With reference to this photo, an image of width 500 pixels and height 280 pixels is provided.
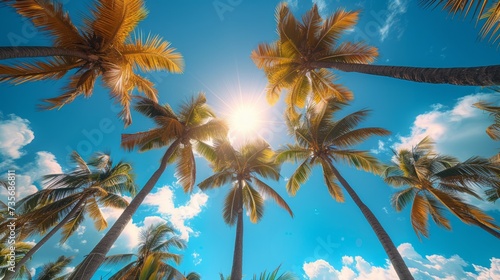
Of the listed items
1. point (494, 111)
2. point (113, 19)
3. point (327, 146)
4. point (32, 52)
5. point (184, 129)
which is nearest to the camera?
point (32, 52)

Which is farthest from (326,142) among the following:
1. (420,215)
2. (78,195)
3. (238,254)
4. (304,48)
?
(78,195)

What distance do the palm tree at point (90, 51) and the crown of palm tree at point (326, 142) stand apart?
25.3ft

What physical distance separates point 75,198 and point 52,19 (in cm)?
1011

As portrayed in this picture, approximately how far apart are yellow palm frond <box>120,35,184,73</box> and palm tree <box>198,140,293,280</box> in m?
5.03

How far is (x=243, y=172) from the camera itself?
13414 millimetres

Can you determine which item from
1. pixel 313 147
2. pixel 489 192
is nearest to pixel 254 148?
pixel 313 147

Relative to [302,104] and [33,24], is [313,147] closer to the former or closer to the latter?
[302,104]

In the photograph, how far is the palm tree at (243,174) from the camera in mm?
12680

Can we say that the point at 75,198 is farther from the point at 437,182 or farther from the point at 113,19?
the point at 437,182

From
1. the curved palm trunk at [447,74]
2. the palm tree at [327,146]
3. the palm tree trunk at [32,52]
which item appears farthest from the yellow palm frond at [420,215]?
the palm tree trunk at [32,52]

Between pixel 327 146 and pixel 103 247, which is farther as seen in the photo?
pixel 327 146

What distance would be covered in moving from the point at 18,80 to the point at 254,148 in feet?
34.1

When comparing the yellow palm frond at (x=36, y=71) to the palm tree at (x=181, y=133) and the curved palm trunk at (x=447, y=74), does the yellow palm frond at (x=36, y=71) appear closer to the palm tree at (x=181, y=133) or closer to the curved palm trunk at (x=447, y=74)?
the palm tree at (x=181, y=133)

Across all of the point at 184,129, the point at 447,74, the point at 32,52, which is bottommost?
the point at 447,74
